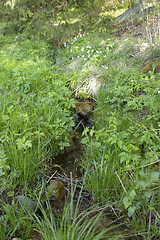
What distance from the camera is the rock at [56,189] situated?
220cm

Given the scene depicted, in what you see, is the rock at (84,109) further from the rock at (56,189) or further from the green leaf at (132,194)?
the green leaf at (132,194)

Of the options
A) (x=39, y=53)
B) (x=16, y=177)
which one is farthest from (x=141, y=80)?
(x=39, y=53)

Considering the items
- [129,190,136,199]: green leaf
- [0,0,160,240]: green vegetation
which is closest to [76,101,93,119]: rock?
[0,0,160,240]: green vegetation

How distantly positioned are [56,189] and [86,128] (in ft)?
2.65

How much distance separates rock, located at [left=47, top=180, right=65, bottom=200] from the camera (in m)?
2.20

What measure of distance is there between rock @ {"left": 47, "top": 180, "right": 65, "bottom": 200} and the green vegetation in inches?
2.6

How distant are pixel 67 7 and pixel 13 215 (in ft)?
22.4

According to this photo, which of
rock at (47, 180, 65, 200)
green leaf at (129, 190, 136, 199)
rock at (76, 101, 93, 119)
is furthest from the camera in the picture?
rock at (76, 101, 93, 119)

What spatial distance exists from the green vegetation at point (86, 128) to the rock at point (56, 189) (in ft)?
0.22

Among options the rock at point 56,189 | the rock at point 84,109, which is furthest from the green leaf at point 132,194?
the rock at point 84,109

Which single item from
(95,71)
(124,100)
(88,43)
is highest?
(88,43)

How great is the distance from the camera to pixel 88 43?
600 centimetres

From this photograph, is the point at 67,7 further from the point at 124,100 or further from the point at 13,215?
the point at 13,215

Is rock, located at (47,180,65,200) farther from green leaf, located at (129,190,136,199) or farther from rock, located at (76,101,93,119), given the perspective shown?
rock, located at (76,101,93,119)
